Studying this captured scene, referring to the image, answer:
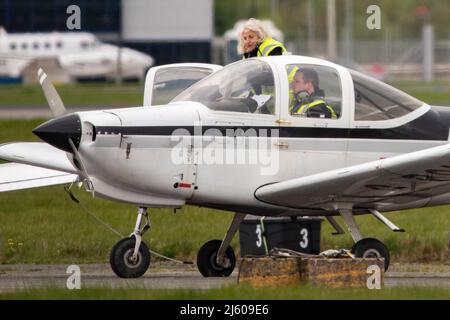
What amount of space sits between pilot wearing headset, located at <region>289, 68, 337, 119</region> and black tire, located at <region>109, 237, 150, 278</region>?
1.89 m

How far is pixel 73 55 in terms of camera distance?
64.3 m

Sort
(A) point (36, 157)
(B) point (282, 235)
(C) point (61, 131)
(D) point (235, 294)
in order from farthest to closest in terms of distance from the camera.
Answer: (B) point (282, 235)
(A) point (36, 157)
(C) point (61, 131)
(D) point (235, 294)

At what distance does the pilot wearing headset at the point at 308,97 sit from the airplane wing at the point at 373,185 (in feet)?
2.03

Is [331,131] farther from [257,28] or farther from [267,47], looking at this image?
[257,28]

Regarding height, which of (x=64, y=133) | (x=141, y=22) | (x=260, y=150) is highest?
(x=64, y=133)

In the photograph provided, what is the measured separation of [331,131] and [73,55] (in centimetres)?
5347

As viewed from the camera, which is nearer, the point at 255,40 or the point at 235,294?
the point at 235,294

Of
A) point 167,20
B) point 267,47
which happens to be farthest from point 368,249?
point 167,20

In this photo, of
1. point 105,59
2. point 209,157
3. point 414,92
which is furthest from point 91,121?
point 105,59

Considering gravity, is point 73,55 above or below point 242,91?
below

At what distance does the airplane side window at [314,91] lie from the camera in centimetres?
1169

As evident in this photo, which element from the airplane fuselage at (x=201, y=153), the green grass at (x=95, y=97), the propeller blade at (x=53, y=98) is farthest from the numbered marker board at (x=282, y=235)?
the green grass at (x=95, y=97)

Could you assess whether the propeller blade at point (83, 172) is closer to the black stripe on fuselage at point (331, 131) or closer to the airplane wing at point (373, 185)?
the black stripe on fuselage at point (331, 131)

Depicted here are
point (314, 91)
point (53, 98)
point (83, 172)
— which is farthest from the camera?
point (53, 98)
